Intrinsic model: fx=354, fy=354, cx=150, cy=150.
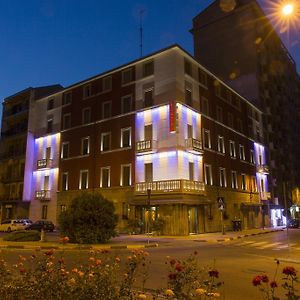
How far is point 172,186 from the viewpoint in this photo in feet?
99.8

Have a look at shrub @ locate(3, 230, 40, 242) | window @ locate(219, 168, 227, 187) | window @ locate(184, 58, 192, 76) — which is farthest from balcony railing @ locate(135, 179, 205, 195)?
shrub @ locate(3, 230, 40, 242)

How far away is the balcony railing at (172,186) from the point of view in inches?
1184

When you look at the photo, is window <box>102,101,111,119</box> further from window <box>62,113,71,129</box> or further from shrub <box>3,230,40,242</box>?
shrub <box>3,230,40,242</box>

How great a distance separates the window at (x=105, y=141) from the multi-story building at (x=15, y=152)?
13878 mm

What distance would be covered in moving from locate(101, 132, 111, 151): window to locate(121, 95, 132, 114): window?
316 centimetres

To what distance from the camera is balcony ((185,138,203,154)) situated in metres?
31.9

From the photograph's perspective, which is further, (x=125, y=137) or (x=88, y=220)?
(x=125, y=137)

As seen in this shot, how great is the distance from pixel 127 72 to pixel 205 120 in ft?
31.5

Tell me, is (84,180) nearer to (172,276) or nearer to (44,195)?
(44,195)

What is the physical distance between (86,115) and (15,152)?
1427 centimetres

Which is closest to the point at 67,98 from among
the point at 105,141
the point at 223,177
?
the point at 105,141

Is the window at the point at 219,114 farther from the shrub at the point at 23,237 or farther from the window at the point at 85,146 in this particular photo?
the shrub at the point at 23,237

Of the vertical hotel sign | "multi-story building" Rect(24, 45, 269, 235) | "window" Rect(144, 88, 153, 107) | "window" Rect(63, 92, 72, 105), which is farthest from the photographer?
"window" Rect(63, 92, 72, 105)

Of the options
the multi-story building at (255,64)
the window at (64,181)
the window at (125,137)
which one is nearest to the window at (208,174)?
the window at (125,137)
